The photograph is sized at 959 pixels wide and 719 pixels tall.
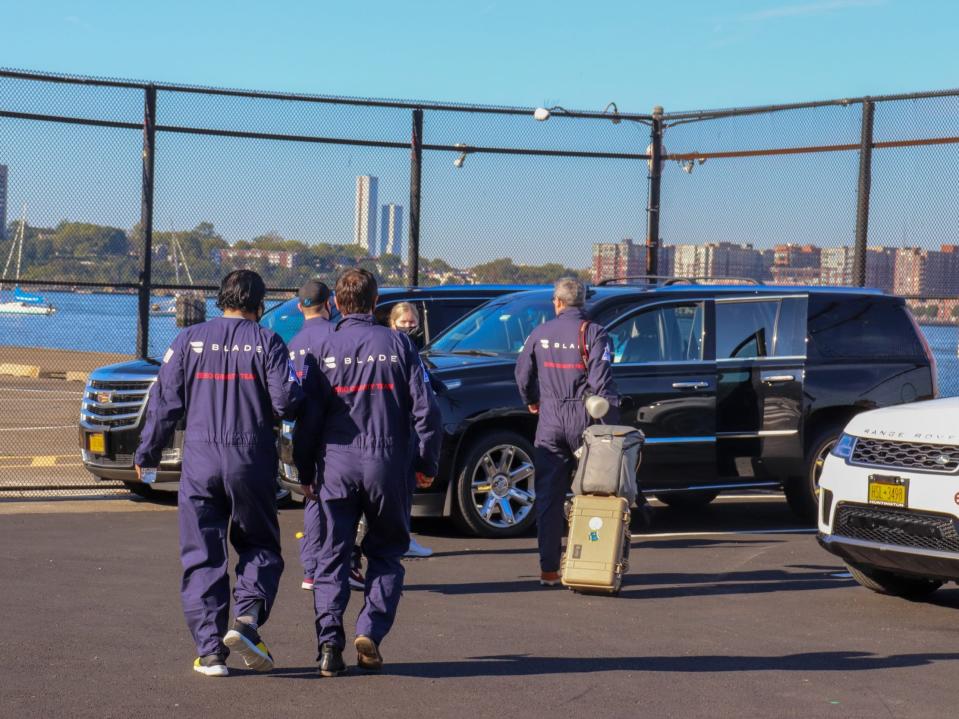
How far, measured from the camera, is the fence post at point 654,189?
15883 millimetres

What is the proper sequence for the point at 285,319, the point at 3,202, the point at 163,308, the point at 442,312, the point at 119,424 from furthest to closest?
the point at 163,308, the point at 442,312, the point at 285,319, the point at 3,202, the point at 119,424

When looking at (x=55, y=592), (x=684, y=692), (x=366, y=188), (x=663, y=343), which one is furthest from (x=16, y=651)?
(x=366, y=188)

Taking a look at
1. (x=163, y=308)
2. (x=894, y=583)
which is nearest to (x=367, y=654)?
(x=894, y=583)

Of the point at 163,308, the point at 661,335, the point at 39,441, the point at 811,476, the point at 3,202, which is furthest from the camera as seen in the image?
the point at 39,441

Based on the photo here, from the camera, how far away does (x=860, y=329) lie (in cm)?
1157

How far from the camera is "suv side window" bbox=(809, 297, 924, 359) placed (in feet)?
37.5

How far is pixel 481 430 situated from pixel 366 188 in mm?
4668

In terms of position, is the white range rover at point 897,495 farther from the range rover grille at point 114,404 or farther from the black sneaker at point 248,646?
the range rover grille at point 114,404

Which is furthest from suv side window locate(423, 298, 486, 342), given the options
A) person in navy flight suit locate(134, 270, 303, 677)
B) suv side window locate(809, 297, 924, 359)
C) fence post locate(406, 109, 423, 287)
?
person in navy flight suit locate(134, 270, 303, 677)

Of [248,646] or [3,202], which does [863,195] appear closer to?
[3,202]

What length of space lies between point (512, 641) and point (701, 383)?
4.24 metres

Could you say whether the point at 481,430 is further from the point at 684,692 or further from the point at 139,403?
the point at 684,692

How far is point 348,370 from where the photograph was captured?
642 centimetres

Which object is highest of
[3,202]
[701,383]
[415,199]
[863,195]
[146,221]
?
[863,195]
